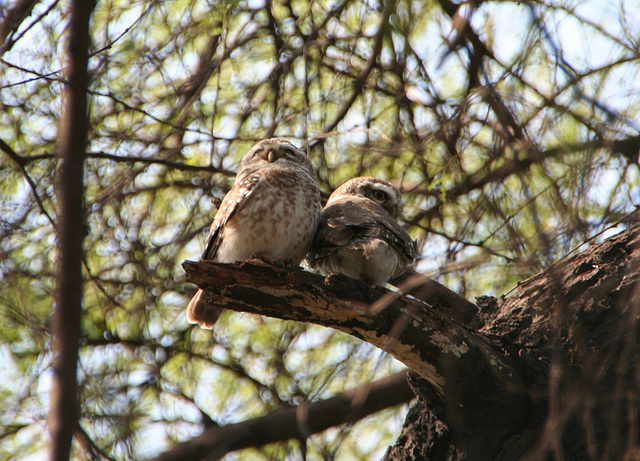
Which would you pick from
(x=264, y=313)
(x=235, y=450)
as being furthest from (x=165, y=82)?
(x=235, y=450)

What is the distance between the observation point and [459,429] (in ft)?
9.13

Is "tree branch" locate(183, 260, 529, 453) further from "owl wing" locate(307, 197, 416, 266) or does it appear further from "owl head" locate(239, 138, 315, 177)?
"owl head" locate(239, 138, 315, 177)

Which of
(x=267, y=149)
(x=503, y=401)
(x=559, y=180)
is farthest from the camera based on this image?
(x=267, y=149)

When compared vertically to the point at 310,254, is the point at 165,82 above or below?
above

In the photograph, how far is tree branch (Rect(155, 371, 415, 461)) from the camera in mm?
3525

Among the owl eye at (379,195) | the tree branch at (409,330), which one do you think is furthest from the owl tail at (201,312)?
the owl eye at (379,195)

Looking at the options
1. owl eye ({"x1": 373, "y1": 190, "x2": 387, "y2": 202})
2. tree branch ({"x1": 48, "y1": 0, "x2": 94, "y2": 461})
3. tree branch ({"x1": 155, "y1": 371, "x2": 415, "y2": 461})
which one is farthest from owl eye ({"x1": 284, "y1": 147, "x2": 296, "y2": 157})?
tree branch ({"x1": 48, "y1": 0, "x2": 94, "y2": 461})

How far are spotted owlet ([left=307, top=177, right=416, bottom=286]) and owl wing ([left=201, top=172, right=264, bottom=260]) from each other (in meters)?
0.48

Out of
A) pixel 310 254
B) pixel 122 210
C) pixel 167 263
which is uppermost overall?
pixel 122 210

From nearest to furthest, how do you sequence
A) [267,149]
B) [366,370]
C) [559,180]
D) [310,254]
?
[559,180] → [366,370] → [310,254] → [267,149]

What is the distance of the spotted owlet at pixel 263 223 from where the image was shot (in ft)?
11.7

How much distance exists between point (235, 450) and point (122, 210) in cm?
176

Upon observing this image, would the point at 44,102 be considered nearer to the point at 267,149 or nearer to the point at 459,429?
the point at 267,149

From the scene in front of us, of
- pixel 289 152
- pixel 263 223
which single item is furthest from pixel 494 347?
pixel 289 152
